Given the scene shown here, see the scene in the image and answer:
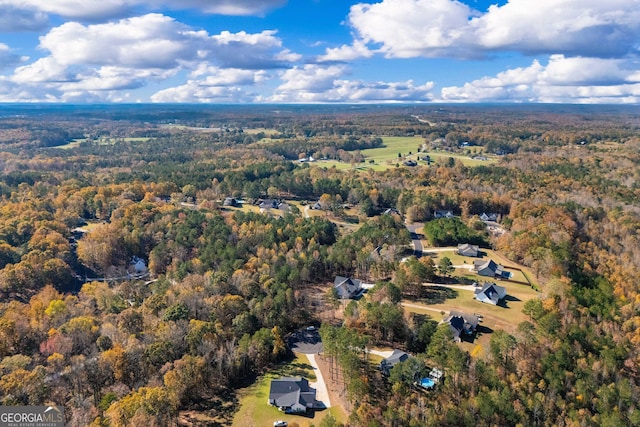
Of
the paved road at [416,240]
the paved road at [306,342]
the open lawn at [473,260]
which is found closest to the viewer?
the paved road at [306,342]

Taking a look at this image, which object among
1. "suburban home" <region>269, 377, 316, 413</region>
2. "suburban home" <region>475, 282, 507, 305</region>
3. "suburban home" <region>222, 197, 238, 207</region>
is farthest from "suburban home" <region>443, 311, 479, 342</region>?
"suburban home" <region>222, 197, 238, 207</region>

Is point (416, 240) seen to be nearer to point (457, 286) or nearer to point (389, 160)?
point (457, 286)

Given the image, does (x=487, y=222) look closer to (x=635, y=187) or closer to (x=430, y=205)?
(x=430, y=205)

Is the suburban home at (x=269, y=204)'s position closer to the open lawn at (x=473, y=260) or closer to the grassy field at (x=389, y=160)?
the open lawn at (x=473, y=260)

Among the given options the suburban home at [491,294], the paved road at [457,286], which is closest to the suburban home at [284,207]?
the paved road at [457,286]

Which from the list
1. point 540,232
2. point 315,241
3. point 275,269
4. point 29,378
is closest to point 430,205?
point 540,232
